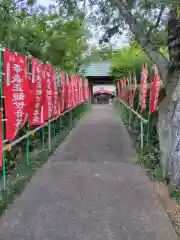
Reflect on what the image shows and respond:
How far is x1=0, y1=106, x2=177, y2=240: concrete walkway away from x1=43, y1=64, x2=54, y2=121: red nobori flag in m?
1.11

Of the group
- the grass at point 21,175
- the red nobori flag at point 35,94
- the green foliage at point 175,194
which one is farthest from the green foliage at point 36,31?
the green foliage at point 175,194

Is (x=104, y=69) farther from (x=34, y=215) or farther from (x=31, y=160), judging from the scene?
(x=34, y=215)

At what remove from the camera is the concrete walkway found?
378 cm

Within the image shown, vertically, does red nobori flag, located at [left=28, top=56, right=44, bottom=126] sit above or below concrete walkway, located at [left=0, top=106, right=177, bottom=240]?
above

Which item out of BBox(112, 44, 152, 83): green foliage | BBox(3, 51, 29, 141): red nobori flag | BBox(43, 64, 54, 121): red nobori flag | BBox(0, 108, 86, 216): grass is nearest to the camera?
BBox(0, 108, 86, 216): grass

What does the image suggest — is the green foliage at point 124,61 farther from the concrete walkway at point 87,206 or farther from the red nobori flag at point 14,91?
the red nobori flag at point 14,91

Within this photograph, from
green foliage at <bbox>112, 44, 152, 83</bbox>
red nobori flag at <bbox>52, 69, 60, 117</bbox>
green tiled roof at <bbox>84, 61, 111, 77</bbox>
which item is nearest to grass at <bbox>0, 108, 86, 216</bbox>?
red nobori flag at <bbox>52, 69, 60, 117</bbox>

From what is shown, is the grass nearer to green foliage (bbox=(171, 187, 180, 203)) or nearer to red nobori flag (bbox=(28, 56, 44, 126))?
red nobori flag (bbox=(28, 56, 44, 126))

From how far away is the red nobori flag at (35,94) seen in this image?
6.30 meters

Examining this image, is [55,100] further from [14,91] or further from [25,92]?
[14,91]

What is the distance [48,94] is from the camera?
7867 mm

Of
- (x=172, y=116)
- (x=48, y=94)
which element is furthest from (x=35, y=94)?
(x=172, y=116)

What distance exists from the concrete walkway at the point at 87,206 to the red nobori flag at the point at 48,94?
1113 millimetres

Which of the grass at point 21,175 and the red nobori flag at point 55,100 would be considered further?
the red nobori flag at point 55,100
